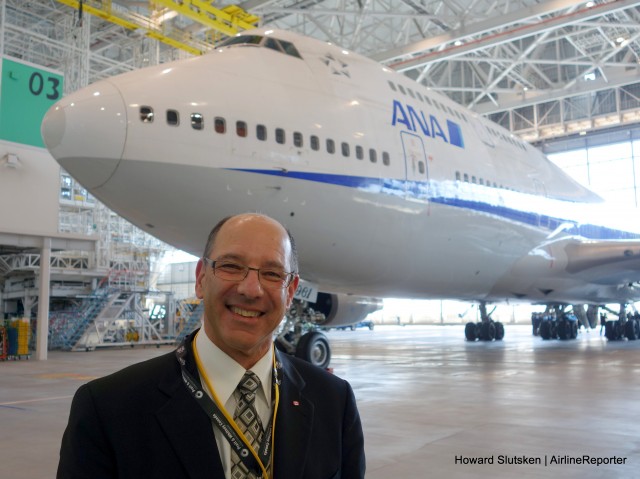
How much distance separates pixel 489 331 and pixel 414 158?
12.0 metres

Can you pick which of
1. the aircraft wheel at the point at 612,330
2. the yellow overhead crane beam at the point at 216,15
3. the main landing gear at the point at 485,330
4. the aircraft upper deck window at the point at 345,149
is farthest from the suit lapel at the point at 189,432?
the yellow overhead crane beam at the point at 216,15

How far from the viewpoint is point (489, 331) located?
1952 cm

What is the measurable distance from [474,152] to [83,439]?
9582mm

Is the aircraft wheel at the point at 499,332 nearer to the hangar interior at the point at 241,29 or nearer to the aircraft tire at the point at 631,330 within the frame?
the aircraft tire at the point at 631,330

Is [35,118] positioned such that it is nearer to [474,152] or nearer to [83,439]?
[474,152]

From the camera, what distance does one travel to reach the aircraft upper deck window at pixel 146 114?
6.50 m

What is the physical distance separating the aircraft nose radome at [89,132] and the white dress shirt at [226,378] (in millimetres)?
5226

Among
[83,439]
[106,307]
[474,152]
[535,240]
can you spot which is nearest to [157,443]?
[83,439]

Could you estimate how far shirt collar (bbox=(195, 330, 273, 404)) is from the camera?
152 cm

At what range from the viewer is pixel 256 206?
23.6 feet

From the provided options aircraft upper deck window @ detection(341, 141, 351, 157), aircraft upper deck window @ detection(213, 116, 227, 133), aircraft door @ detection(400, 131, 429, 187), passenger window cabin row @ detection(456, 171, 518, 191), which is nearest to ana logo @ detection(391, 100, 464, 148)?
aircraft door @ detection(400, 131, 429, 187)

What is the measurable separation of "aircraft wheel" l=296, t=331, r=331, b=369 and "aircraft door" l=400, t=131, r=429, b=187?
98.3 inches

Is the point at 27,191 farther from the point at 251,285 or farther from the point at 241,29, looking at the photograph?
the point at 251,285

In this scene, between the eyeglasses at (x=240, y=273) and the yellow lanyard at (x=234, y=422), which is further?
the eyeglasses at (x=240, y=273)
